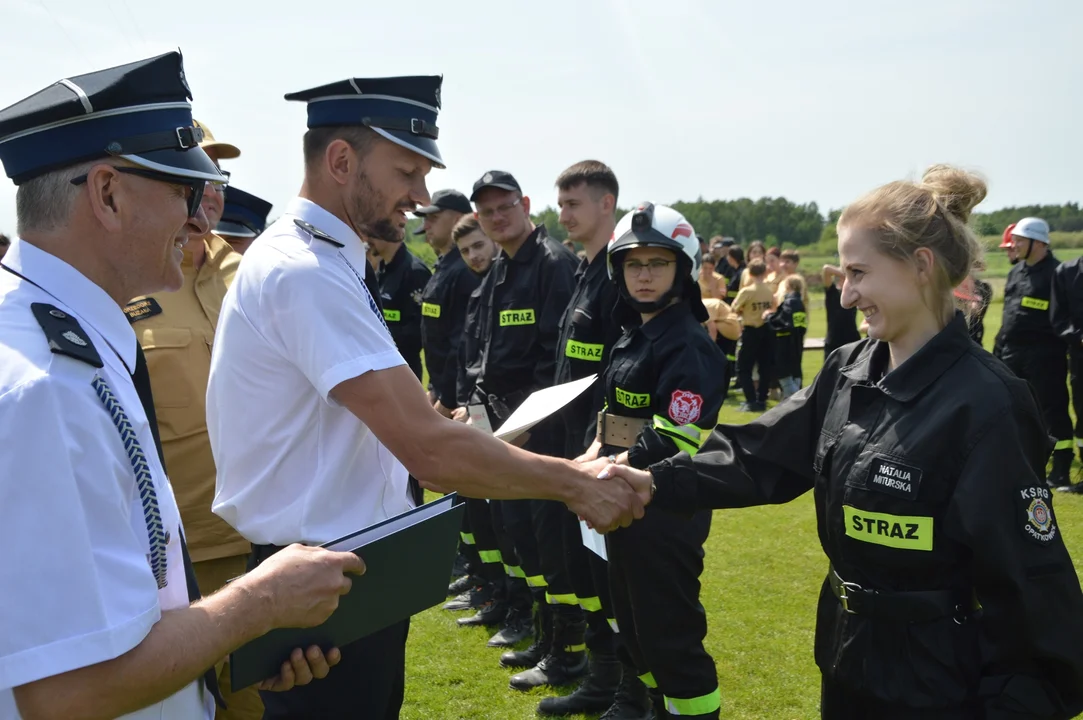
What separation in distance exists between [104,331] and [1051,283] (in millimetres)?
9487

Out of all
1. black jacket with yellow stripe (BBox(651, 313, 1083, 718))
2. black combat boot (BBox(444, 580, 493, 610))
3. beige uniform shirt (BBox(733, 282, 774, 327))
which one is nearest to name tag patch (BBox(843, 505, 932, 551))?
black jacket with yellow stripe (BBox(651, 313, 1083, 718))

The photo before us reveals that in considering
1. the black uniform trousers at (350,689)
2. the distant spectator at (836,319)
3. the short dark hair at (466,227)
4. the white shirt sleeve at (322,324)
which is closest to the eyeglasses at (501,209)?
the short dark hair at (466,227)

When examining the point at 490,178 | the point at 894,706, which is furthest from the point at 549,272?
the point at 894,706

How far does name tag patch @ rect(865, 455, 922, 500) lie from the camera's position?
2.27 m

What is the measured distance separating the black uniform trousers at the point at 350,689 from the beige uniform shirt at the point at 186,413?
813 millimetres

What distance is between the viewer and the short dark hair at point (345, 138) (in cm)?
281

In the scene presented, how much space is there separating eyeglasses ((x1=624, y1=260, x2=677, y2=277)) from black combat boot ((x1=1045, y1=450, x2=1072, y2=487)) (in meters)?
6.64

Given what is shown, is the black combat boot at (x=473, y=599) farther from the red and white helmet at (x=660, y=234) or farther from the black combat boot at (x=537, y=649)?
the red and white helmet at (x=660, y=234)

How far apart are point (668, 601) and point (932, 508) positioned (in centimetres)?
172

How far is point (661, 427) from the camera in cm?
373

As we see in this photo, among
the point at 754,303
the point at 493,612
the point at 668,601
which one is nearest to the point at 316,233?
the point at 668,601

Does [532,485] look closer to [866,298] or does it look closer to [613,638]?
[866,298]

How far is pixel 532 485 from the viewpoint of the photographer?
114 inches

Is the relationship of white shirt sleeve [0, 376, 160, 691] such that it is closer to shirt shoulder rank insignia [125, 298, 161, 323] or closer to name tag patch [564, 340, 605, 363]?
shirt shoulder rank insignia [125, 298, 161, 323]
